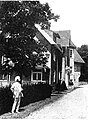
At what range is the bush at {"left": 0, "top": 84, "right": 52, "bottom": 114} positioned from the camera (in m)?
13.0

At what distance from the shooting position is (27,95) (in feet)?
56.6

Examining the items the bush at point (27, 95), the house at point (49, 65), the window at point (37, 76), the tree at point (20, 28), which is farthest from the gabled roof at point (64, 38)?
the tree at point (20, 28)

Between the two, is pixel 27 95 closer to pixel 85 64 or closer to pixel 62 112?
pixel 62 112

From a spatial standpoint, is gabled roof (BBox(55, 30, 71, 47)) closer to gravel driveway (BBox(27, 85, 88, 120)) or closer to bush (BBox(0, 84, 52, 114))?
bush (BBox(0, 84, 52, 114))

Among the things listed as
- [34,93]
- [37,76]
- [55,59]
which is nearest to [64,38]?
[55,59]

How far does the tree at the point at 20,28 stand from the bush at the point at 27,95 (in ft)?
5.09

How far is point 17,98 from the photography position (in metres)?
13.3

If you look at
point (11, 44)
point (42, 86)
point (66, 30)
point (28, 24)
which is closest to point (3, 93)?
point (11, 44)

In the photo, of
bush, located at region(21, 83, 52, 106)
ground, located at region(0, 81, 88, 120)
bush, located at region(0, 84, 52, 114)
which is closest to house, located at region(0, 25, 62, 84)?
bush, located at region(21, 83, 52, 106)

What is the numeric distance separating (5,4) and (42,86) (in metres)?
8.15

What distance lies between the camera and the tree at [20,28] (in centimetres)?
1669

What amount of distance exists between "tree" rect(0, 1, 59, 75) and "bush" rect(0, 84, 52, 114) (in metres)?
1.55

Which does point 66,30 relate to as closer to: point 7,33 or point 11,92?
point 7,33

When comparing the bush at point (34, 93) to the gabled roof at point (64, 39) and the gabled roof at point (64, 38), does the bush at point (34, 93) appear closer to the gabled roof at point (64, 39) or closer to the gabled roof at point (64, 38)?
the gabled roof at point (64, 39)
